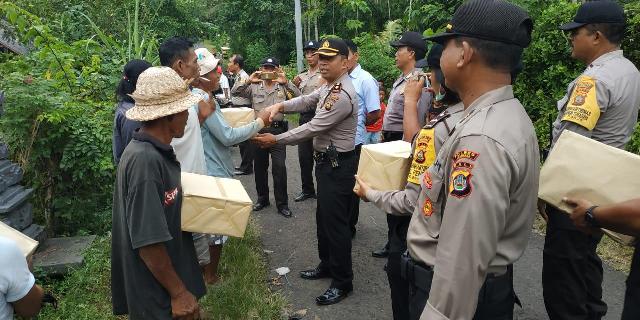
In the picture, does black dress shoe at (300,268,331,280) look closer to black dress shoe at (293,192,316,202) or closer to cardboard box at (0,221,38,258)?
black dress shoe at (293,192,316,202)

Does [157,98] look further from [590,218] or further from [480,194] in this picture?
[590,218]

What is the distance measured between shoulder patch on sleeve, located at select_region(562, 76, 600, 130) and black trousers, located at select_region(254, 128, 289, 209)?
3.88 m

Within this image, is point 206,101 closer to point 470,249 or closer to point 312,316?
point 312,316

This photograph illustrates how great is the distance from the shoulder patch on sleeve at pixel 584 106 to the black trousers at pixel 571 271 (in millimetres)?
582

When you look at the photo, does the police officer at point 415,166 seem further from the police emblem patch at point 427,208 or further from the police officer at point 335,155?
the police officer at point 335,155

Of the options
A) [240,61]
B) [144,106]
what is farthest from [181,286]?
[240,61]

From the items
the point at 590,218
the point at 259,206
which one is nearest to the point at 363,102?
the point at 259,206

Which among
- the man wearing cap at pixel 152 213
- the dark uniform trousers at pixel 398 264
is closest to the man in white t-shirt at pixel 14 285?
the man wearing cap at pixel 152 213

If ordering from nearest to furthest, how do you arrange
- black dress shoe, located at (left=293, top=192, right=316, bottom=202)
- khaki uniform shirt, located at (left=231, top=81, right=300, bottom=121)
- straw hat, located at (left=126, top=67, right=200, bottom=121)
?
straw hat, located at (left=126, top=67, right=200, bottom=121)
khaki uniform shirt, located at (left=231, top=81, right=300, bottom=121)
black dress shoe, located at (left=293, top=192, right=316, bottom=202)

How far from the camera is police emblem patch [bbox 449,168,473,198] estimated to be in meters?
1.54

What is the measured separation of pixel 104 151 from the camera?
4.72 meters

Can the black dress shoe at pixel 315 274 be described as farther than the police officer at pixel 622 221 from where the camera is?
Yes

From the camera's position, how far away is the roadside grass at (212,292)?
12.1 ft

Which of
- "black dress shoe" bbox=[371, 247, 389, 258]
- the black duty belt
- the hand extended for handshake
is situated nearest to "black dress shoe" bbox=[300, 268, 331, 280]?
"black dress shoe" bbox=[371, 247, 389, 258]
